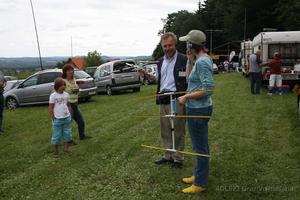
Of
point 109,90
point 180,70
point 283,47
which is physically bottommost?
point 109,90

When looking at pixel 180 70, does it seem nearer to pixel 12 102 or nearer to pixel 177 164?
pixel 177 164

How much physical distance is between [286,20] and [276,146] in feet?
124

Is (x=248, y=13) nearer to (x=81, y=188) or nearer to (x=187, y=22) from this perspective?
(x=187, y=22)

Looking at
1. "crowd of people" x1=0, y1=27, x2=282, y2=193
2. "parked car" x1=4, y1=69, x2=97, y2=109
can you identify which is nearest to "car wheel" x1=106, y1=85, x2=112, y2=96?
"parked car" x1=4, y1=69, x2=97, y2=109

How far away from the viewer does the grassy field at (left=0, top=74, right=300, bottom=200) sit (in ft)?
19.4

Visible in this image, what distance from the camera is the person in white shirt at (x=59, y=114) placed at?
829cm

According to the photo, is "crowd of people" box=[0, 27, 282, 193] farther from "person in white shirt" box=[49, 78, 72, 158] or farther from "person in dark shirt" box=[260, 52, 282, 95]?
"person in dark shirt" box=[260, 52, 282, 95]

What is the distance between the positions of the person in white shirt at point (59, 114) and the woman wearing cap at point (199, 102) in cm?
341

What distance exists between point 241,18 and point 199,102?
5298cm

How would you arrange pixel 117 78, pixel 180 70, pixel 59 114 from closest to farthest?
pixel 180 70 → pixel 59 114 → pixel 117 78

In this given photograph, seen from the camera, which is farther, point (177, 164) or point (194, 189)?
point (177, 164)

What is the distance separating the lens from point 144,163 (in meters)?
7.23

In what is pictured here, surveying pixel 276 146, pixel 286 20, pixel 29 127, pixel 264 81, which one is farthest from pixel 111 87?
pixel 286 20

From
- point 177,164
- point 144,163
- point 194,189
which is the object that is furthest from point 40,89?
point 194,189
